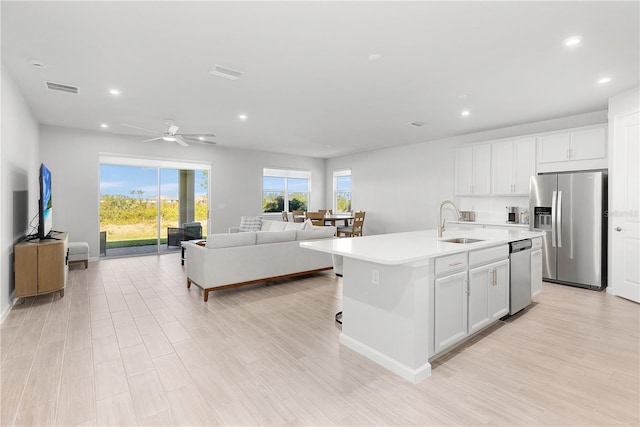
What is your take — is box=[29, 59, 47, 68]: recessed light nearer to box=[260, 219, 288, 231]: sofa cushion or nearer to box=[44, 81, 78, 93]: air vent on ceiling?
box=[44, 81, 78, 93]: air vent on ceiling

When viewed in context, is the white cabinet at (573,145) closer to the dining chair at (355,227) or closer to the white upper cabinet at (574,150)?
the white upper cabinet at (574,150)

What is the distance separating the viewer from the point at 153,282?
480 cm

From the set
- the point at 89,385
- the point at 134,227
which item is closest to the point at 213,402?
the point at 89,385

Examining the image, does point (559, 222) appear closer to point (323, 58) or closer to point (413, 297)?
point (413, 297)

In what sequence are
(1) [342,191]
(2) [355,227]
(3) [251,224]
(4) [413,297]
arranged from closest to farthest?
1. (4) [413,297]
2. (3) [251,224]
3. (2) [355,227]
4. (1) [342,191]

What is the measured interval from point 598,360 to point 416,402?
168 cm

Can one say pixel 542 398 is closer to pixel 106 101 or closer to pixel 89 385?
pixel 89 385

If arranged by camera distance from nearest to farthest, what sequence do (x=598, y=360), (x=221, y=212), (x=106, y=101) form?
(x=598, y=360) < (x=106, y=101) < (x=221, y=212)

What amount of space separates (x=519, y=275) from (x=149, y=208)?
23.9 feet

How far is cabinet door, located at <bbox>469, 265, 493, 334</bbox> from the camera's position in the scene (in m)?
2.67

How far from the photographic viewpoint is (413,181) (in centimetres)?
769

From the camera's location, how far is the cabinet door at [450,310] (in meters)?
2.35

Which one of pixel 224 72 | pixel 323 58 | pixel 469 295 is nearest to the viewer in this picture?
pixel 469 295

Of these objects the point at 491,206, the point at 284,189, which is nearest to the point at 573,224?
the point at 491,206
